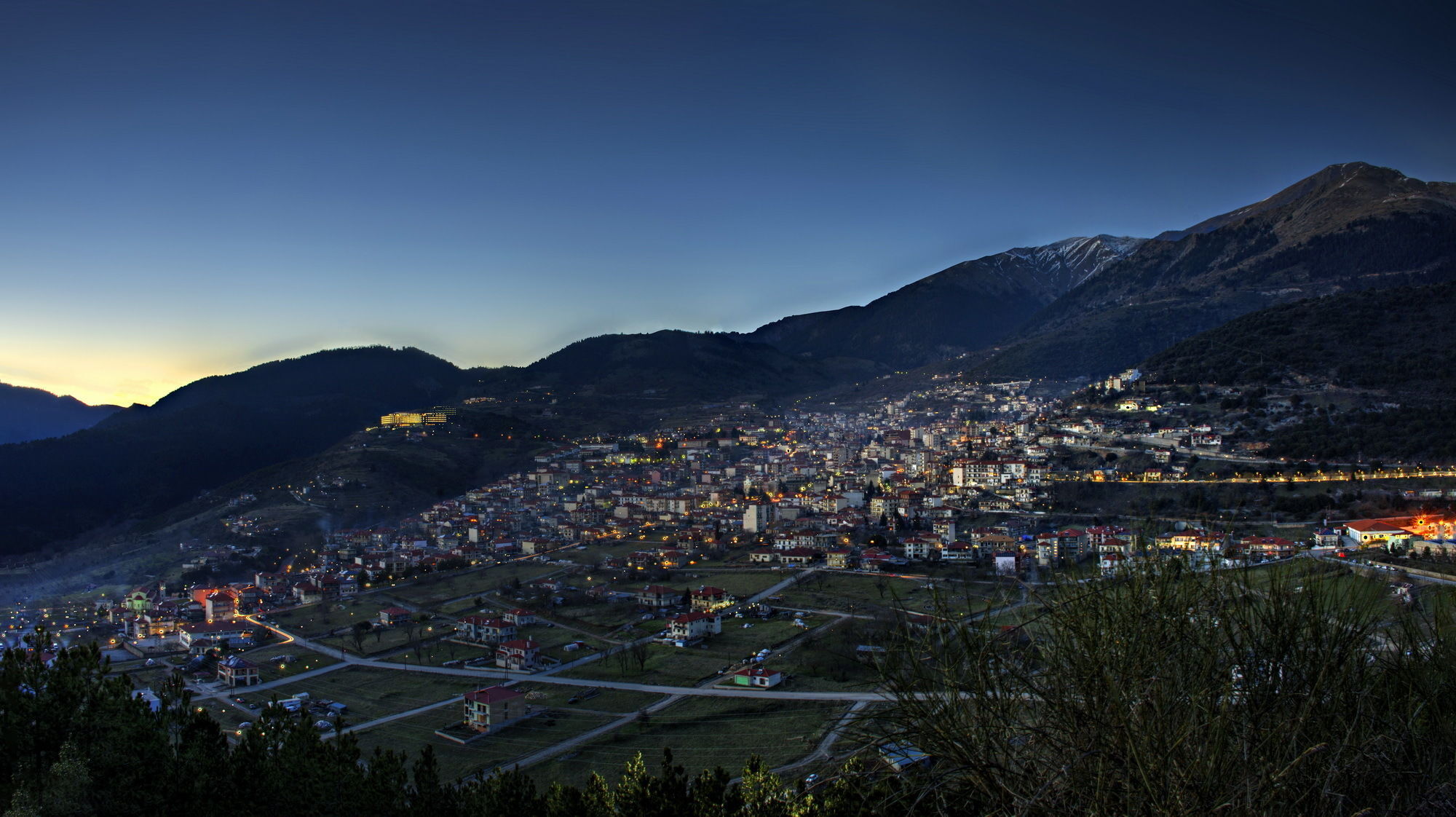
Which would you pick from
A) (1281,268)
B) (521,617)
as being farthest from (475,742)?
(1281,268)

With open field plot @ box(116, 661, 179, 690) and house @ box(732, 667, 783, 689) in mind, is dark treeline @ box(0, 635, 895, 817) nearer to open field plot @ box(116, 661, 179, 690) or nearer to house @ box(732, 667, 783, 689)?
house @ box(732, 667, 783, 689)

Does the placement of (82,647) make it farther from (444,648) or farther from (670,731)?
(444,648)

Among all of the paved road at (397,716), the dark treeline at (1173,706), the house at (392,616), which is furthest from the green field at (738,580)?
the dark treeline at (1173,706)

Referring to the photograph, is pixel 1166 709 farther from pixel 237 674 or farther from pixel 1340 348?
pixel 1340 348

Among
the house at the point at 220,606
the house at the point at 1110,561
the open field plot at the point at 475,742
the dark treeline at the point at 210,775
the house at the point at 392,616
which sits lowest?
the open field plot at the point at 475,742

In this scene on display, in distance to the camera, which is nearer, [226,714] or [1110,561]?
[1110,561]

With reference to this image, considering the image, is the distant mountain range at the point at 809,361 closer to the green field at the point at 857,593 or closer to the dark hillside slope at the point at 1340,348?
the dark hillside slope at the point at 1340,348
